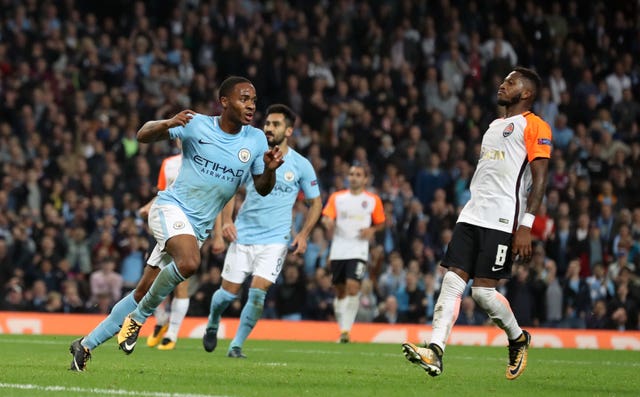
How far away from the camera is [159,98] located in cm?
2392

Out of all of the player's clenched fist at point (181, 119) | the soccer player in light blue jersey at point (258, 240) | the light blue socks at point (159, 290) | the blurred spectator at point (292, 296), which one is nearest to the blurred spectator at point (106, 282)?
the blurred spectator at point (292, 296)

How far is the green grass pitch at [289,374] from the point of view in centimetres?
838

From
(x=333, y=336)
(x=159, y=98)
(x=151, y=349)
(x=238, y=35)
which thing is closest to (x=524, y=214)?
(x=151, y=349)

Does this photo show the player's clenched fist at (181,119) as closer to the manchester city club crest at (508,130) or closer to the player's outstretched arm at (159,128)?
the player's outstretched arm at (159,128)

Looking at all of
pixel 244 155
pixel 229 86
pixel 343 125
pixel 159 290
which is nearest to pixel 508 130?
pixel 244 155

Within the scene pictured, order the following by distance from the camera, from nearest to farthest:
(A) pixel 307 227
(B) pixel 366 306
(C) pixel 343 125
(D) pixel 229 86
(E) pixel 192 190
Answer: (E) pixel 192 190 → (D) pixel 229 86 → (A) pixel 307 227 → (B) pixel 366 306 → (C) pixel 343 125

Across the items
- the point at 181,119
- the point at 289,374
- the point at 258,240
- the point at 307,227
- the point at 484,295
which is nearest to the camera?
the point at 181,119

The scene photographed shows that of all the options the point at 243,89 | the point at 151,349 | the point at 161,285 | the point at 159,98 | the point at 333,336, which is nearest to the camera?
the point at 161,285

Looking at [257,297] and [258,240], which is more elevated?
[258,240]

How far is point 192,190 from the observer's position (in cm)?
1002

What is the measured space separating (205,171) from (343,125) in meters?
14.5

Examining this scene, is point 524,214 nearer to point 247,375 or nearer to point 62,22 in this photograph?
point 247,375

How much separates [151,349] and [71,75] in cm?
1110

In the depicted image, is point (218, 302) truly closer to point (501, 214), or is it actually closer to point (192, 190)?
point (192, 190)
